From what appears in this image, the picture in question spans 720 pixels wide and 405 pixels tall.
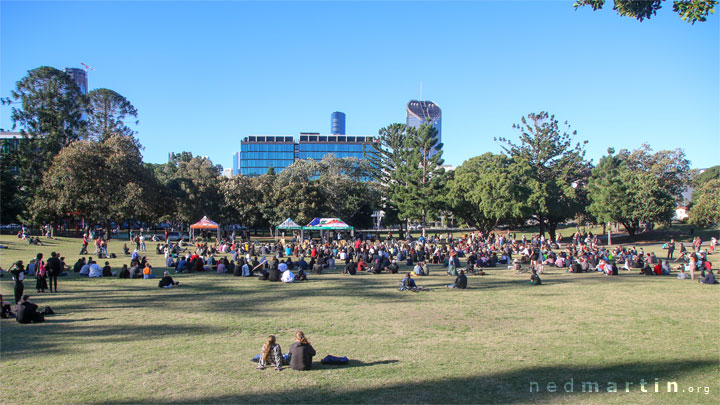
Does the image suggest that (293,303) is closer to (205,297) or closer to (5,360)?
(205,297)

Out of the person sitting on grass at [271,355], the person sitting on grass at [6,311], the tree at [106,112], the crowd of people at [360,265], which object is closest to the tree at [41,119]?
the tree at [106,112]

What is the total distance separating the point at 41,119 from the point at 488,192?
148 ft

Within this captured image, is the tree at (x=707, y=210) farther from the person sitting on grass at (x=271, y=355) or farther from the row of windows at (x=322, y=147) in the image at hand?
the row of windows at (x=322, y=147)

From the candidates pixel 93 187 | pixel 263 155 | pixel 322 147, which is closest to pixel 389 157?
pixel 93 187

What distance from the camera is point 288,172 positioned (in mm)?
58406

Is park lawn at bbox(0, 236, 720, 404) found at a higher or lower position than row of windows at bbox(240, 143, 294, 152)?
lower

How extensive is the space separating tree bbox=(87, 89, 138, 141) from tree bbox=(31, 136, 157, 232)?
13.3 metres

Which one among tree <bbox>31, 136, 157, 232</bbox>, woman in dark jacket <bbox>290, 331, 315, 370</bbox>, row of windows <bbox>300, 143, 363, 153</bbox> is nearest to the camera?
woman in dark jacket <bbox>290, 331, 315, 370</bbox>

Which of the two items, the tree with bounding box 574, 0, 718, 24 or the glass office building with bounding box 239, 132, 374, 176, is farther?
the glass office building with bounding box 239, 132, 374, 176

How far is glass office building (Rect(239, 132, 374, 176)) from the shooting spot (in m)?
128

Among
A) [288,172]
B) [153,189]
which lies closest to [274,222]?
[288,172]

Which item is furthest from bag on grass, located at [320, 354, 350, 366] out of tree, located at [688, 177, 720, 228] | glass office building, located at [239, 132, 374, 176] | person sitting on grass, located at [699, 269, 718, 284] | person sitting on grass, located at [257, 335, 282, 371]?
glass office building, located at [239, 132, 374, 176]

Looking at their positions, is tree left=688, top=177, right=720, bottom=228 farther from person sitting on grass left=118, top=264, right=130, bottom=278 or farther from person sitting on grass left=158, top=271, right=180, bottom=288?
person sitting on grass left=118, top=264, right=130, bottom=278

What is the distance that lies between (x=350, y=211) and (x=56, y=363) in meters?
50.0
